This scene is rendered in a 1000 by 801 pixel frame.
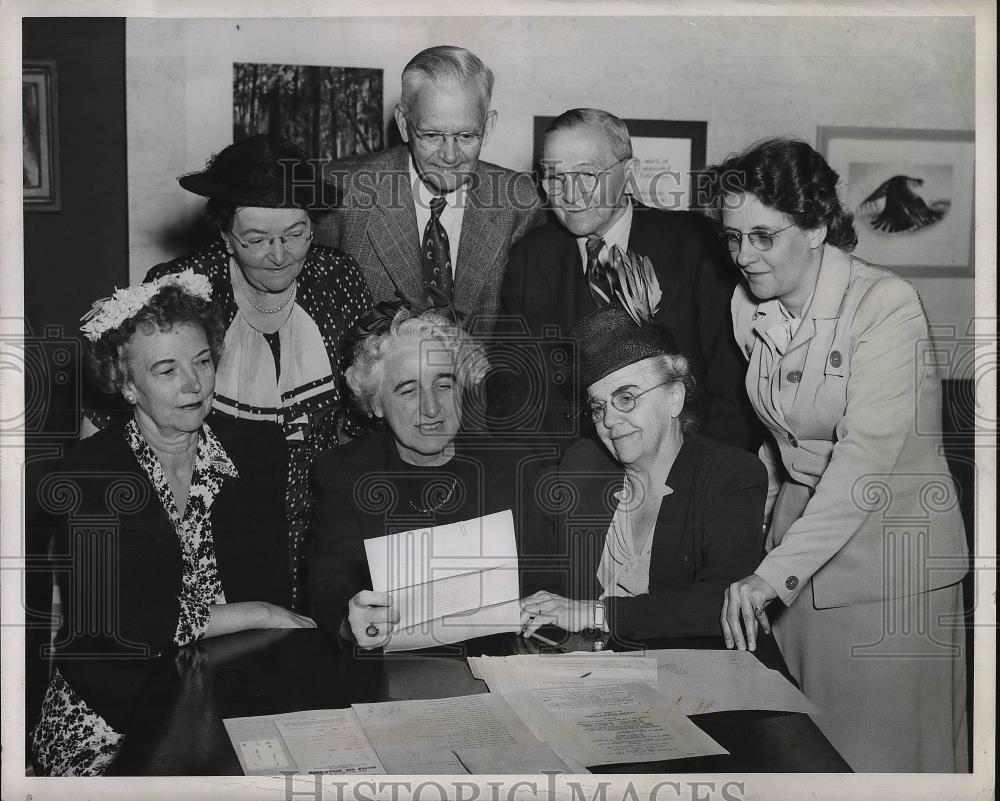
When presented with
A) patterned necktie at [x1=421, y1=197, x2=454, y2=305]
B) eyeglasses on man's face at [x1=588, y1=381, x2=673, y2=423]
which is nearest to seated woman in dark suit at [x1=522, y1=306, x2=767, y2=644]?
eyeglasses on man's face at [x1=588, y1=381, x2=673, y2=423]

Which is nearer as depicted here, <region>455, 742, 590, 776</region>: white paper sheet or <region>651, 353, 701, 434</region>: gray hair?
<region>455, 742, 590, 776</region>: white paper sheet

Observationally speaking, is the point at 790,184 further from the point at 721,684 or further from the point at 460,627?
the point at 460,627

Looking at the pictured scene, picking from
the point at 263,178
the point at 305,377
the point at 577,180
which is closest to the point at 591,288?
the point at 577,180

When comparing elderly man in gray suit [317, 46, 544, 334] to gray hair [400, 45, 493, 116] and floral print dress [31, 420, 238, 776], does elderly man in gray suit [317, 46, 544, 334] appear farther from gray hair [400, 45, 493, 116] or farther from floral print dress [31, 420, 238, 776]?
floral print dress [31, 420, 238, 776]

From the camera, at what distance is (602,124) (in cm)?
236

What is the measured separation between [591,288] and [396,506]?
→ 69cm

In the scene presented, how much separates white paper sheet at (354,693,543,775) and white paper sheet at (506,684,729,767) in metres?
0.05

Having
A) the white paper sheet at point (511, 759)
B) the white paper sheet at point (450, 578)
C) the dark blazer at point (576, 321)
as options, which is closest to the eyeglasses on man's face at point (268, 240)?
the dark blazer at point (576, 321)

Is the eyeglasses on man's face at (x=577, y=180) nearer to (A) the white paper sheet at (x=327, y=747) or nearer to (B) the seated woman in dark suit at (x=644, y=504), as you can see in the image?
(B) the seated woman in dark suit at (x=644, y=504)

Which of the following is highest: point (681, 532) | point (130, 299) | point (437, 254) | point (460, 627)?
point (437, 254)

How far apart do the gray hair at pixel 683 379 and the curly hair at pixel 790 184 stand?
1.20 feet

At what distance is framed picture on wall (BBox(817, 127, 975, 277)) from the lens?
2359 millimetres

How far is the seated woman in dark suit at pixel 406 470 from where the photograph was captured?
234 centimetres

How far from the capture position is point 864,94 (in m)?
2.38
